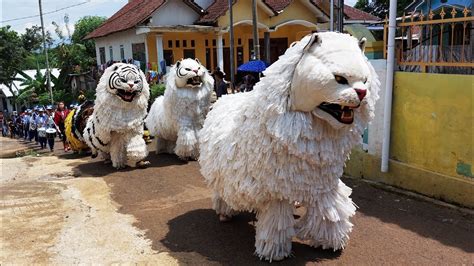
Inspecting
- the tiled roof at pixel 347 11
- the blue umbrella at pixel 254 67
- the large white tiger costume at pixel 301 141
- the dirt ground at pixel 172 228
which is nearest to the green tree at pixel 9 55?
the tiled roof at pixel 347 11

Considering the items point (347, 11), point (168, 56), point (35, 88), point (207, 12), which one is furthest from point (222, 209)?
point (35, 88)

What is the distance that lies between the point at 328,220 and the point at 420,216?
1.61 meters

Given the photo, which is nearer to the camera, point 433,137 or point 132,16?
point 433,137

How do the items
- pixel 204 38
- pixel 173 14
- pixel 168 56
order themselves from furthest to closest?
pixel 204 38 → pixel 168 56 → pixel 173 14

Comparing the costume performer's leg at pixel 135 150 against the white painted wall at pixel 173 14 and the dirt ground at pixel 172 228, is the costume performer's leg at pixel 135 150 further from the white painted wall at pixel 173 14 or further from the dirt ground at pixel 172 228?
the white painted wall at pixel 173 14

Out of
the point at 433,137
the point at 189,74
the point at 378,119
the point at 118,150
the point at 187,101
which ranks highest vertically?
the point at 189,74

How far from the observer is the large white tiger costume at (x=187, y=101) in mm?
7762

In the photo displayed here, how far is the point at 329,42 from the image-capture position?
3.39m

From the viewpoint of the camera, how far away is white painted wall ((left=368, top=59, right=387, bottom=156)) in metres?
5.98

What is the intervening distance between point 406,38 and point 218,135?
3.13 meters

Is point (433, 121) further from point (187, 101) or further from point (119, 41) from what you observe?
point (119, 41)

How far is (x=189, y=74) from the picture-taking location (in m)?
7.66

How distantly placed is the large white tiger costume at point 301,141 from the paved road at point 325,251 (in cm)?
28

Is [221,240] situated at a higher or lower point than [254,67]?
lower
